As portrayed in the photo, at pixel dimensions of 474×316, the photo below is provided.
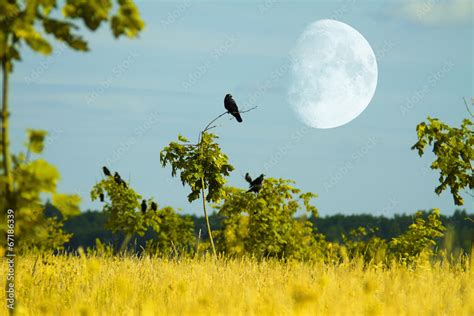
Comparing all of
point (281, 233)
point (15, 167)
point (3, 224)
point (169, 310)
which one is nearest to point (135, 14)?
point (15, 167)

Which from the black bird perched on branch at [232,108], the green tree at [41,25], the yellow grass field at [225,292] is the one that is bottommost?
the yellow grass field at [225,292]

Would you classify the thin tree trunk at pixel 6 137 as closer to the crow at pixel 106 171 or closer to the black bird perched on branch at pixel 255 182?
the black bird perched on branch at pixel 255 182

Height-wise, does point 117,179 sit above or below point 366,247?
above

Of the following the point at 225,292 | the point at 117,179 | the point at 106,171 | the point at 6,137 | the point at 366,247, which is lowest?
the point at 225,292

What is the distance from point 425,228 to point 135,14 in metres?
11.4

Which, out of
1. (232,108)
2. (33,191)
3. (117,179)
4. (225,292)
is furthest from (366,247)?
(33,191)

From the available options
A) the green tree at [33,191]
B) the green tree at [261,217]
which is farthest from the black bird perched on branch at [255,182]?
the green tree at [33,191]

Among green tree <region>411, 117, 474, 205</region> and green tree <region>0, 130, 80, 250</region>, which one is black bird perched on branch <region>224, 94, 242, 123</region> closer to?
green tree <region>411, 117, 474, 205</region>

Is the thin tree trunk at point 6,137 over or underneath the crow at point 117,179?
underneath

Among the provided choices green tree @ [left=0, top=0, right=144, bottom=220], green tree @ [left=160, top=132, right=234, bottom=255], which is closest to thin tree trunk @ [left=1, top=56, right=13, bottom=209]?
green tree @ [left=0, top=0, right=144, bottom=220]

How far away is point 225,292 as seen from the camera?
6414 mm

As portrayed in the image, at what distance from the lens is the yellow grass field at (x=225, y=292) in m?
5.63

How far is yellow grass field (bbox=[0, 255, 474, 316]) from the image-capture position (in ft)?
18.5

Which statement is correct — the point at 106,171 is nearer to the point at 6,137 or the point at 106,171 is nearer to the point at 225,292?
the point at 225,292
